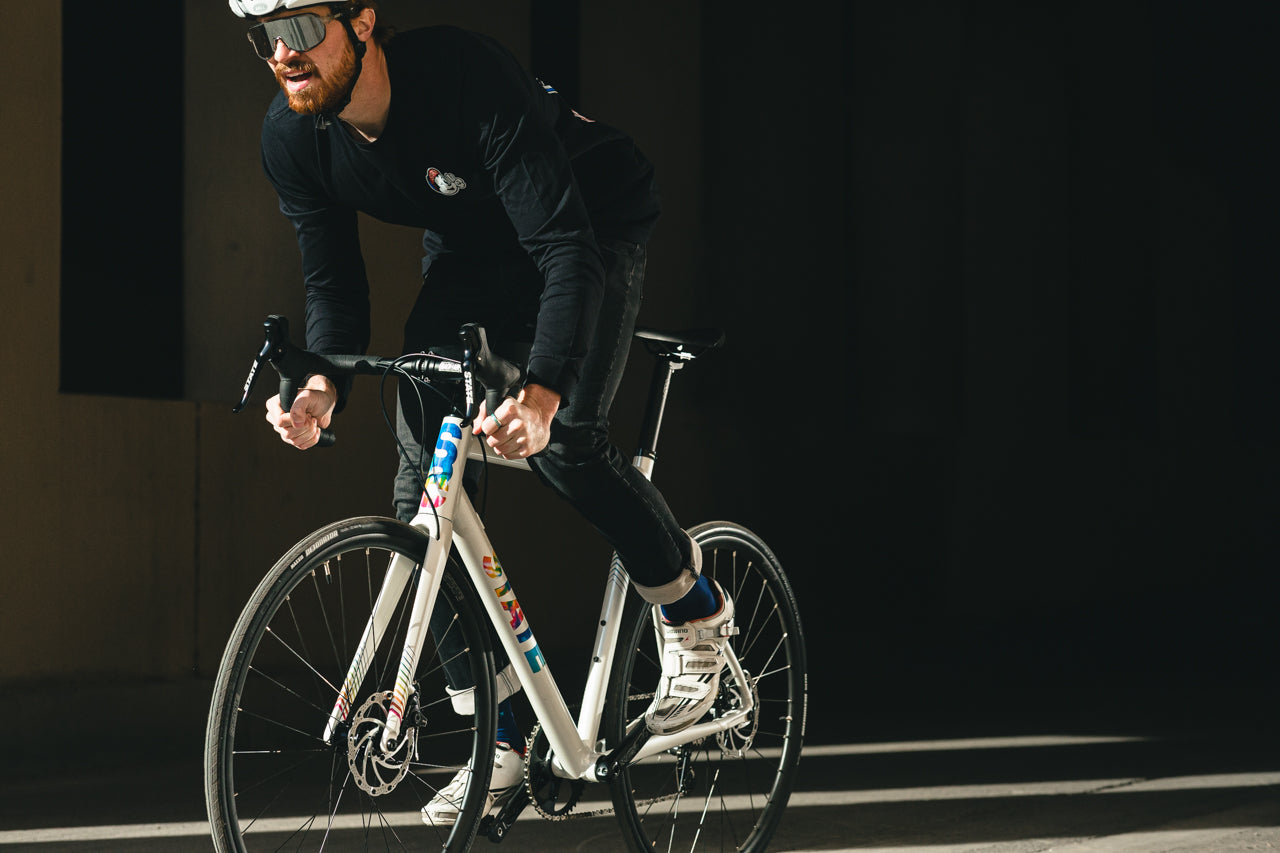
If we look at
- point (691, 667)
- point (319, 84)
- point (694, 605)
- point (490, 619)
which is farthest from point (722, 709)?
point (319, 84)

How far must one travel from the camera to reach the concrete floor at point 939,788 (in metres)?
4.29

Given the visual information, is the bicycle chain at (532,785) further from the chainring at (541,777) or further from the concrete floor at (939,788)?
the concrete floor at (939,788)

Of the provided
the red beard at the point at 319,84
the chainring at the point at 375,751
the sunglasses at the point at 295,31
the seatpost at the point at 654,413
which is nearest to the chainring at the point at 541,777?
the chainring at the point at 375,751

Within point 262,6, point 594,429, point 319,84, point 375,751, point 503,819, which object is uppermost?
point 262,6

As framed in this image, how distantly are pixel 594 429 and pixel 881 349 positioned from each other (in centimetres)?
708

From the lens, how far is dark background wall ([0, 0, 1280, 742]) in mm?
5988

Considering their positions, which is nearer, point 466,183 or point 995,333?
point 466,183

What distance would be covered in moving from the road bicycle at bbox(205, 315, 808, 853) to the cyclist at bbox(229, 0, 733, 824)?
0.28 feet

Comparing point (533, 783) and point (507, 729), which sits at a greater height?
point (507, 729)

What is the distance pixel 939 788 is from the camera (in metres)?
5.14

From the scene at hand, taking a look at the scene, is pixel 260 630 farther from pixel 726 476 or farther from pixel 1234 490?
pixel 1234 490

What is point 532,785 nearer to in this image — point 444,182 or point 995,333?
point 444,182

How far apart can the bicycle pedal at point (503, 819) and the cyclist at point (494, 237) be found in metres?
0.03

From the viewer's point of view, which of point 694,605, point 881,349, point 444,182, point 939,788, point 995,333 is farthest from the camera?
point 995,333
